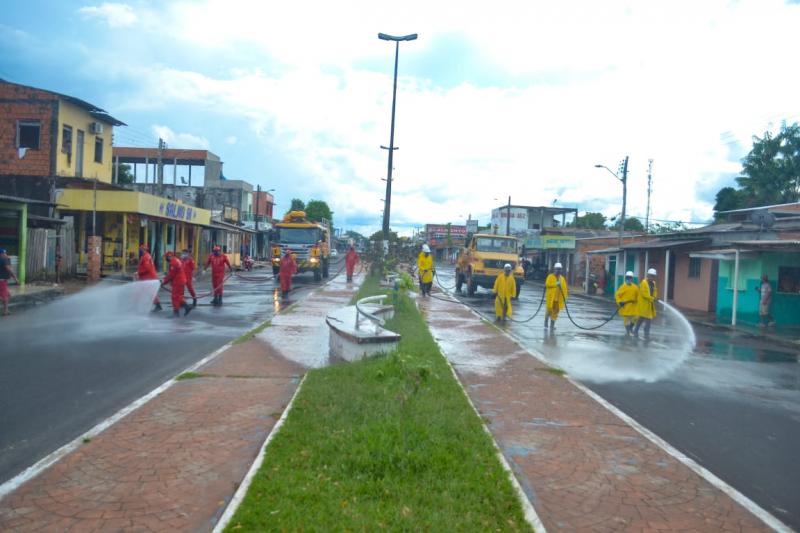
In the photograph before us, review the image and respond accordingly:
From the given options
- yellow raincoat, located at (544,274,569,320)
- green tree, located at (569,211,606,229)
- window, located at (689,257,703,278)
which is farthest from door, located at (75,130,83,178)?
green tree, located at (569,211,606,229)

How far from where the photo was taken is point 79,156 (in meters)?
29.7

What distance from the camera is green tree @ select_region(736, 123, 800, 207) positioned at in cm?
4094

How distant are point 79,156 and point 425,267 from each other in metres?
18.0

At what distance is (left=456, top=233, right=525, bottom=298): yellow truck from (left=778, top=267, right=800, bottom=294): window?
9.21 metres

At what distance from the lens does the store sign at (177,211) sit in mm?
31188

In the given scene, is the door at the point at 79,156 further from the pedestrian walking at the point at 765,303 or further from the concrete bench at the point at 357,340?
the pedestrian walking at the point at 765,303

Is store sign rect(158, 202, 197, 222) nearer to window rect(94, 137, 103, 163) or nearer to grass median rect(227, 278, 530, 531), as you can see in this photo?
window rect(94, 137, 103, 163)

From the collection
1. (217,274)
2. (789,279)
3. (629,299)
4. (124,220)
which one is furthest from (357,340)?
(124,220)

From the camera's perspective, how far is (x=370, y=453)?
4.99m

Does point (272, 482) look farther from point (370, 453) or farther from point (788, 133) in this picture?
point (788, 133)

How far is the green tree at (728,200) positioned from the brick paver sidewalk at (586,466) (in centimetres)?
4216

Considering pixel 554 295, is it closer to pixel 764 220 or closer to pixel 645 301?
pixel 645 301

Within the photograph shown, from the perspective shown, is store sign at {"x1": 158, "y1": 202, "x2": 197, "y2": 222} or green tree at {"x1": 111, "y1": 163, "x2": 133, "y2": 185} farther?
green tree at {"x1": 111, "y1": 163, "x2": 133, "y2": 185}

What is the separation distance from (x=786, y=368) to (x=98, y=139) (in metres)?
30.4
